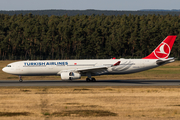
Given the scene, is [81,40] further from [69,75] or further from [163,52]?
[69,75]

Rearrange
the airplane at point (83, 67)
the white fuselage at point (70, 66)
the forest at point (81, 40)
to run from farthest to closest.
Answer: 1. the forest at point (81, 40)
2. the white fuselage at point (70, 66)
3. the airplane at point (83, 67)

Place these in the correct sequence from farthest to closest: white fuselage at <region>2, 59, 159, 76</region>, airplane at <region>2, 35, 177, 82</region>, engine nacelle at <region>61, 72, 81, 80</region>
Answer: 1. white fuselage at <region>2, 59, 159, 76</region>
2. airplane at <region>2, 35, 177, 82</region>
3. engine nacelle at <region>61, 72, 81, 80</region>

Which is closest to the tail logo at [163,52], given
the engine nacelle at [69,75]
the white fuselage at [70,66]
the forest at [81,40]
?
the white fuselage at [70,66]

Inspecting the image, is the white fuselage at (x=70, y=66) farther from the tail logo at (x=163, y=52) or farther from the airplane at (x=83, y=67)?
the tail logo at (x=163, y=52)

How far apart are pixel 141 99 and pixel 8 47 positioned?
9953 cm

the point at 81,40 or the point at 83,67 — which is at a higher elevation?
the point at 81,40

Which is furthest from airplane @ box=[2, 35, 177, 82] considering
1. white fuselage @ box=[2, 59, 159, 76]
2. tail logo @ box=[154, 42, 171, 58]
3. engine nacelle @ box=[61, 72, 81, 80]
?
engine nacelle @ box=[61, 72, 81, 80]

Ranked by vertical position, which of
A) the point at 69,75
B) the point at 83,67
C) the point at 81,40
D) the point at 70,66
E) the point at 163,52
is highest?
the point at 81,40

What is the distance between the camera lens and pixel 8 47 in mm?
115375

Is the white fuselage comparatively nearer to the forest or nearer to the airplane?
the airplane

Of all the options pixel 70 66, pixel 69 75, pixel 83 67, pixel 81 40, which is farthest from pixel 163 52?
pixel 81 40

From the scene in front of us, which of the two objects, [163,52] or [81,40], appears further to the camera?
[81,40]

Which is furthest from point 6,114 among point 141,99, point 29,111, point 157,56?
point 157,56

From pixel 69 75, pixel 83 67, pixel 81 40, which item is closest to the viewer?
pixel 69 75
